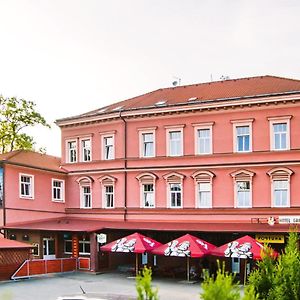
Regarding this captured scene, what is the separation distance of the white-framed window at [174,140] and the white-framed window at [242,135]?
138 inches

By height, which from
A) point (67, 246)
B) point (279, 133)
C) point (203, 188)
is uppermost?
point (279, 133)

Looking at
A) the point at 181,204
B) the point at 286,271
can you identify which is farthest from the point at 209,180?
the point at 286,271

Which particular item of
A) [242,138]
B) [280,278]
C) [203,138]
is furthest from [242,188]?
[280,278]

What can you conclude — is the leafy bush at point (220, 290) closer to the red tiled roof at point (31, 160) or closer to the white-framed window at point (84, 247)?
the white-framed window at point (84, 247)

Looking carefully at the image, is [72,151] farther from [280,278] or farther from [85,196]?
[280,278]

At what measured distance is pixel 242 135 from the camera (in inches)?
1224

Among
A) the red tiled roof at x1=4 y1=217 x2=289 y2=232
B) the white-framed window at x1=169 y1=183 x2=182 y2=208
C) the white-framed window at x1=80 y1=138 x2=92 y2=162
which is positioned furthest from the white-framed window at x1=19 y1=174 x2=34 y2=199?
the white-framed window at x1=169 y1=183 x2=182 y2=208

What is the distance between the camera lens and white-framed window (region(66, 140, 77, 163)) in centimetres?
3700

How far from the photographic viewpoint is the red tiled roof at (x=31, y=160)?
111 feet

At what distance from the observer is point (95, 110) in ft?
→ 127

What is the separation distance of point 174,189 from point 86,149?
744 centimetres

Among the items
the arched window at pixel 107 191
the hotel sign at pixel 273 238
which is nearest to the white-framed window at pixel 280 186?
the hotel sign at pixel 273 238

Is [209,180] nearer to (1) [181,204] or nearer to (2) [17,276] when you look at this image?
(1) [181,204]

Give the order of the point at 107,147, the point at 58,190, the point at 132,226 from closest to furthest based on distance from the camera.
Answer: the point at 132,226, the point at 107,147, the point at 58,190
